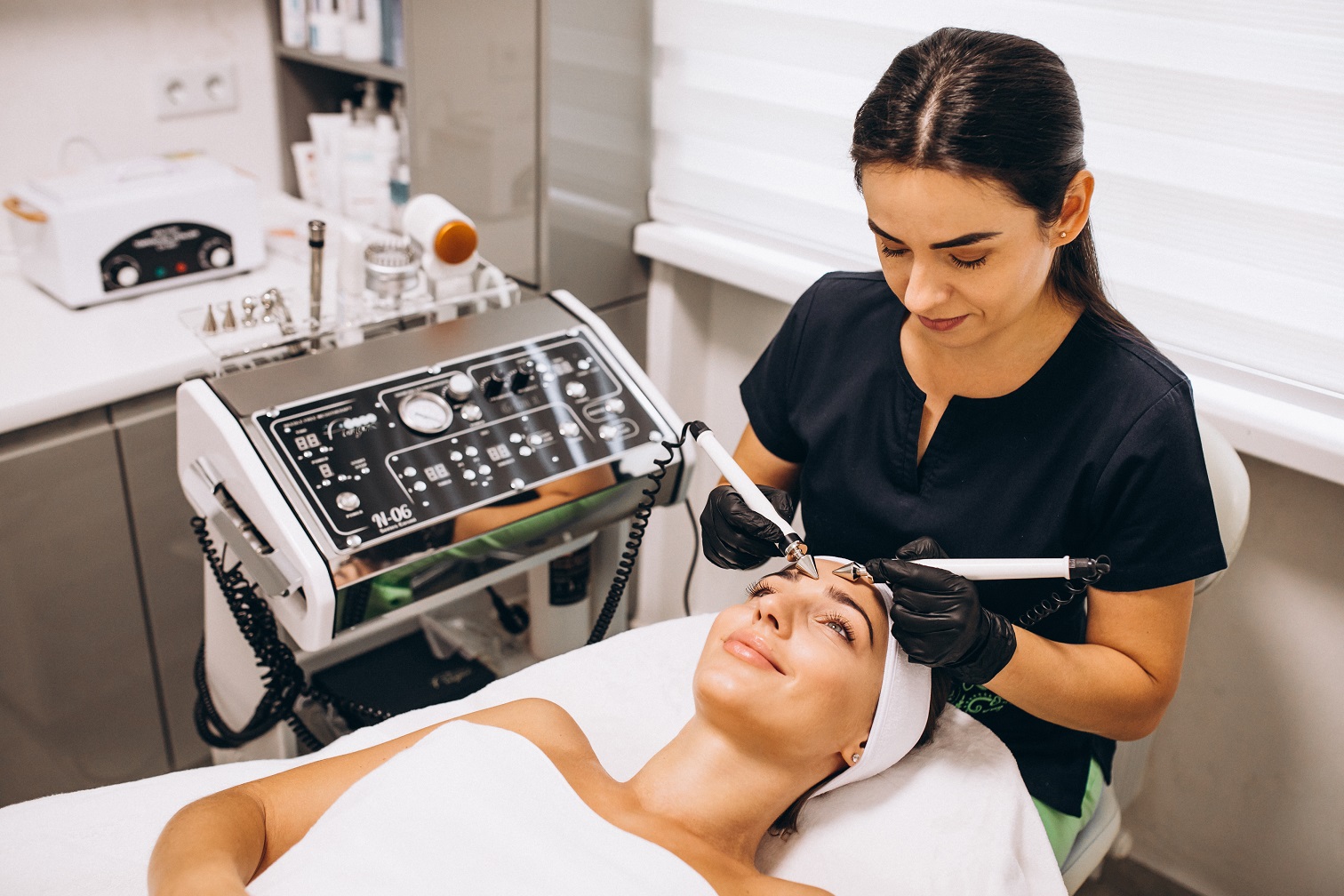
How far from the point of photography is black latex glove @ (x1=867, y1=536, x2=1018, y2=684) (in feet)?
3.36

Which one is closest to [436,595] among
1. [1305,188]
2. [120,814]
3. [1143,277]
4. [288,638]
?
[288,638]

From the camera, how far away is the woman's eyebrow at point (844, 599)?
1.18 m

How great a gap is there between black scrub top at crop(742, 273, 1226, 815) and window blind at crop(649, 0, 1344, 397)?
35 cm

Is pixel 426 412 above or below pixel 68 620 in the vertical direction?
above

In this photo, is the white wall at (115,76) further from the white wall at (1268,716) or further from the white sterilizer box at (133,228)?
the white wall at (1268,716)

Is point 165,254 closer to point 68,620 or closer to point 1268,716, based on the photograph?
point 68,620

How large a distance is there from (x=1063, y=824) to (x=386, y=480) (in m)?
0.92

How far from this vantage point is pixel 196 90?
2246 millimetres

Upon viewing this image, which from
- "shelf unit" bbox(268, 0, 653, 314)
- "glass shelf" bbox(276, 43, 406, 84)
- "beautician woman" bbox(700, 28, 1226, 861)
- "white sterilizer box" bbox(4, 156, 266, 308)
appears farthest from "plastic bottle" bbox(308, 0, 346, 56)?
"beautician woman" bbox(700, 28, 1226, 861)

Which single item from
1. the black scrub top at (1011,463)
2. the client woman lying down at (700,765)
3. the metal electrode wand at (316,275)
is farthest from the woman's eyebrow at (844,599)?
the metal electrode wand at (316,275)

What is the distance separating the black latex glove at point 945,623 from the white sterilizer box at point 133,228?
1451 mm

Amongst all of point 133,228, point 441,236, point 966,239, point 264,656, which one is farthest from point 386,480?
point 133,228

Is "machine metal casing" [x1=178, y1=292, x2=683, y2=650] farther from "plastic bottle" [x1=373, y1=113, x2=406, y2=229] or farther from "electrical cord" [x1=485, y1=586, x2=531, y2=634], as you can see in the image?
"plastic bottle" [x1=373, y1=113, x2=406, y2=229]

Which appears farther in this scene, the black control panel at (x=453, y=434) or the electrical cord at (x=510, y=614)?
the electrical cord at (x=510, y=614)
